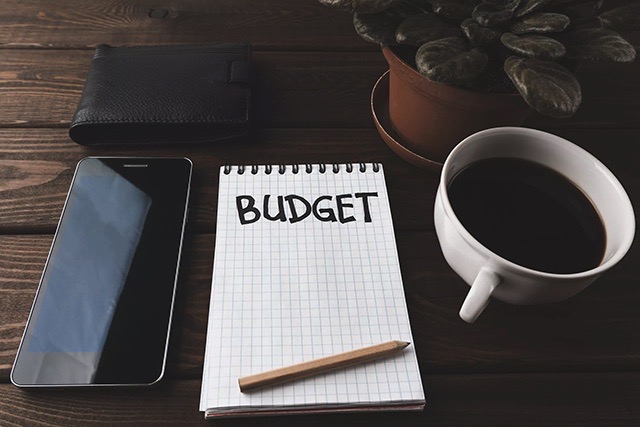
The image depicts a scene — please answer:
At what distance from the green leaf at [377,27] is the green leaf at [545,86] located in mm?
101

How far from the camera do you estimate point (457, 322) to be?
466mm

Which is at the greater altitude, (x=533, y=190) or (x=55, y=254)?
(x=533, y=190)

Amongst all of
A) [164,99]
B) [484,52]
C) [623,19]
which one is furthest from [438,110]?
[164,99]

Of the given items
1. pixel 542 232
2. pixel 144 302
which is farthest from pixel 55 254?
pixel 542 232

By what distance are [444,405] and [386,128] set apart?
293 mm

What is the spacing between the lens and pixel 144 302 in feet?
1.51

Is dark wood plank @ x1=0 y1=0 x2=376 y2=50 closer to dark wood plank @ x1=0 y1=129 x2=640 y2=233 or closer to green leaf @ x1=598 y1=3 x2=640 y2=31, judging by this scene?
dark wood plank @ x1=0 y1=129 x2=640 y2=233

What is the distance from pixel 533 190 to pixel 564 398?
169mm

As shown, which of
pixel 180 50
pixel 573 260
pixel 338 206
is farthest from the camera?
pixel 180 50

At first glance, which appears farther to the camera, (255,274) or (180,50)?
(180,50)

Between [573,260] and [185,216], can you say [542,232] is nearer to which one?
[573,260]

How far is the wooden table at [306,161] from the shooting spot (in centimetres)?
42

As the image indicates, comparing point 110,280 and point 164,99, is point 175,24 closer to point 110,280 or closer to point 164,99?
point 164,99

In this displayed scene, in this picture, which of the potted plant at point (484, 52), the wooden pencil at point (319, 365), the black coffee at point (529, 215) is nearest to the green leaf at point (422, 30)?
the potted plant at point (484, 52)
